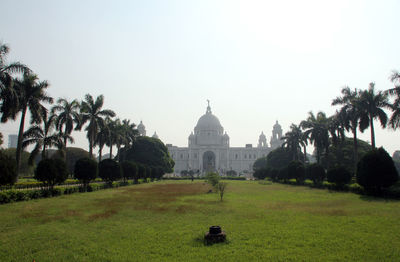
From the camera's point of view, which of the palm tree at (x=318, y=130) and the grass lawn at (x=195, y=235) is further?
the palm tree at (x=318, y=130)

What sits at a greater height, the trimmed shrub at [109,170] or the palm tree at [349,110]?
the palm tree at [349,110]

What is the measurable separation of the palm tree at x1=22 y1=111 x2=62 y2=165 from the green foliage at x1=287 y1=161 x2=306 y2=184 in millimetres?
27430

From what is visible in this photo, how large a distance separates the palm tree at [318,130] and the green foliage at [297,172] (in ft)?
8.64

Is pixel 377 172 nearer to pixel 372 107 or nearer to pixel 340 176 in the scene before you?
pixel 340 176

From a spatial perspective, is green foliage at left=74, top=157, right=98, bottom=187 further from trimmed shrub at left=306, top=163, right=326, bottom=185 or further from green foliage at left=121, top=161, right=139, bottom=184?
trimmed shrub at left=306, top=163, right=326, bottom=185

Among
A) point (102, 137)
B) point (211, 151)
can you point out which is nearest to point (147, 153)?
point (102, 137)

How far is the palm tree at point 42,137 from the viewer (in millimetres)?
27375

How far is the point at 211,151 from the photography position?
390ft

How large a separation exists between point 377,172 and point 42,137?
2794cm

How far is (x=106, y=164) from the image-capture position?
103ft

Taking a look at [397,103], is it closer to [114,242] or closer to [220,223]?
[220,223]

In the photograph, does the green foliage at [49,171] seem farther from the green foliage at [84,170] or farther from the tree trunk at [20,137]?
the green foliage at [84,170]

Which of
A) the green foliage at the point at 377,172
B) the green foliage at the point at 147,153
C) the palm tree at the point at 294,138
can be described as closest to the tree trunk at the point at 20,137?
the green foliage at the point at 377,172

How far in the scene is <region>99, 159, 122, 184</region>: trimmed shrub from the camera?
102 feet
